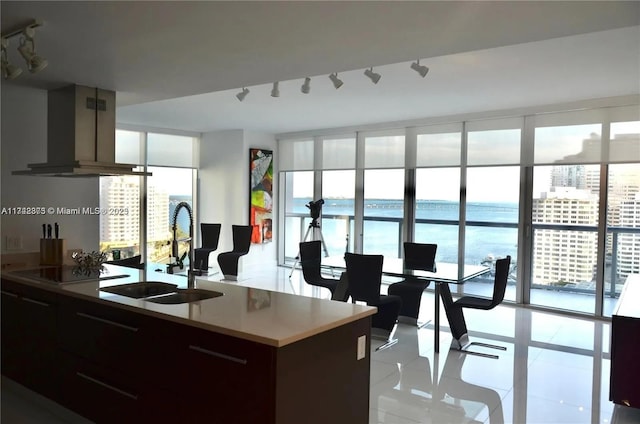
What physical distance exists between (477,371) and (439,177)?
3.97m

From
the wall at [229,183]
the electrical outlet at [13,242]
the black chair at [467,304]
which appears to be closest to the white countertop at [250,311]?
the electrical outlet at [13,242]

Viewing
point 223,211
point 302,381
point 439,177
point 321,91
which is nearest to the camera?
point 302,381

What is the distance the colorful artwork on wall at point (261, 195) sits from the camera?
9102 mm

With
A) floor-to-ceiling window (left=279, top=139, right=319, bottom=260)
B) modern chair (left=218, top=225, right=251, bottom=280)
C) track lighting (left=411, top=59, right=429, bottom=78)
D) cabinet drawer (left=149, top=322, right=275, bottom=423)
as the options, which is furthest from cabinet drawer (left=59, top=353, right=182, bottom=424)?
floor-to-ceiling window (left=279, top=139, right=319, bottom=260)

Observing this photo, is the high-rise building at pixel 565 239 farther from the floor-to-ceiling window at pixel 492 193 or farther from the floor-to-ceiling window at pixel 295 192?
the floor-to-ceiling window at pixel 295 192

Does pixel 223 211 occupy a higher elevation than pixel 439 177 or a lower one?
lower

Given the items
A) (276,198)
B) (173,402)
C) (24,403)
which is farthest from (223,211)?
(173,402)

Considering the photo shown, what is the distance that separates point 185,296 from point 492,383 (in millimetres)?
2571

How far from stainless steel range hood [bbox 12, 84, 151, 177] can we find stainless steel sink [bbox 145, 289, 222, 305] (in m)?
1.10

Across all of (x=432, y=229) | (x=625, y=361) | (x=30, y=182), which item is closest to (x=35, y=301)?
(x=30, y=182)

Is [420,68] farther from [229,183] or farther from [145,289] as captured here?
[229,183]

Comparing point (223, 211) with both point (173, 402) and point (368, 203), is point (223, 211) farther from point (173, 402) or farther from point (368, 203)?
point (173, 402)

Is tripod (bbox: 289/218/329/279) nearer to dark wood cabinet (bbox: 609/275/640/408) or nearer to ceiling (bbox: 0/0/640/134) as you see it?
ceiling (bbox: 0/0/640/134)

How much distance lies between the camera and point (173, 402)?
7.83 feet
